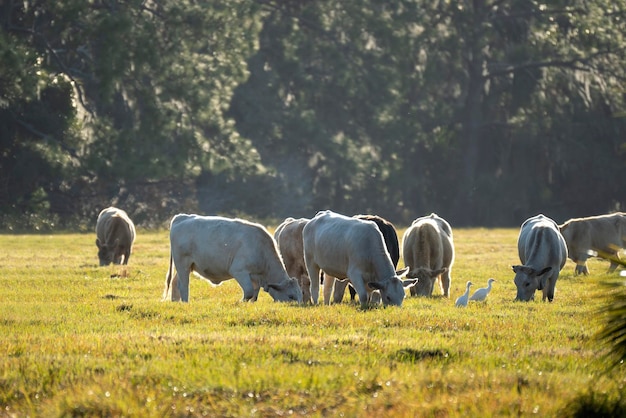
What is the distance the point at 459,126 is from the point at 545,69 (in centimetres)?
503

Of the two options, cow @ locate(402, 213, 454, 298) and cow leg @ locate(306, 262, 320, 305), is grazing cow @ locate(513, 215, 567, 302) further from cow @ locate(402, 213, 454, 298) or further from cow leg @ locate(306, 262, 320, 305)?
cow leg @ locate(306, 262, 320, 305)

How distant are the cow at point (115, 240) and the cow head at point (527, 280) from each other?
1084 centimetres

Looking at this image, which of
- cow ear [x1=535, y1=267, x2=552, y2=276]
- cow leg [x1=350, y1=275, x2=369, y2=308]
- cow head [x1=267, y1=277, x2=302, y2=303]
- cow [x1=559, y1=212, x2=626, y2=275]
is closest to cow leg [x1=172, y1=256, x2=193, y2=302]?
cow head [x1=267, y1=277, x2=302, y2=303]

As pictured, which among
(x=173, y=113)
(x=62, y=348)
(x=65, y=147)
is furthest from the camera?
(x=173, y=113)

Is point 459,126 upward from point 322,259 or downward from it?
upward

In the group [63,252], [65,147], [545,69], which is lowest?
[63,252]

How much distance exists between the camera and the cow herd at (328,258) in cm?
1655

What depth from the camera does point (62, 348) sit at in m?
11.4

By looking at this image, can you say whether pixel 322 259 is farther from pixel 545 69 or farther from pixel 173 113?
pixel 545 69

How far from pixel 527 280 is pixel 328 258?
3.22m

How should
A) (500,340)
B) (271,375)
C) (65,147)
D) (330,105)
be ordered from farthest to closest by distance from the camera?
(330,105), (65,147), (500,340), (271,375)

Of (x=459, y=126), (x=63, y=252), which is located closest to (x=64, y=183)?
(x=63, y=252)

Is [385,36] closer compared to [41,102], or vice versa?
[41,102]

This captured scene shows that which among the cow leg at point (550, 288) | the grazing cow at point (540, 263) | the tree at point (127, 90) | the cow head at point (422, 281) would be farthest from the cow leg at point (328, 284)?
the tree at point (127, 90)
